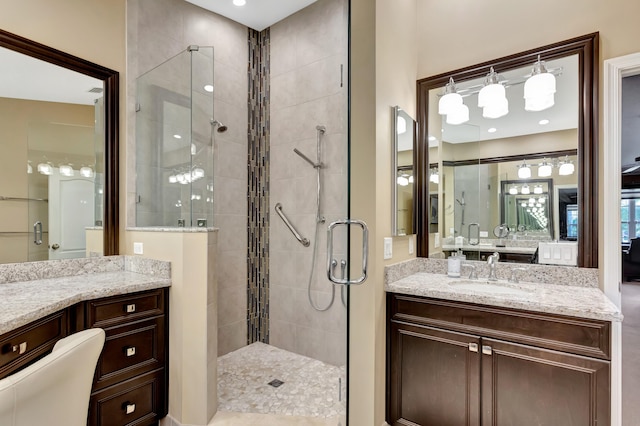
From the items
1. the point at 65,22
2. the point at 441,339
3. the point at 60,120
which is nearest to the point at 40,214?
the point at 60,120

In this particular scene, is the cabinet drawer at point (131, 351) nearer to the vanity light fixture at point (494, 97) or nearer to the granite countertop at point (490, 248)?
the granite countertop at point (490, 248)

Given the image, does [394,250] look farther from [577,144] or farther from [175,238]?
[175,238]

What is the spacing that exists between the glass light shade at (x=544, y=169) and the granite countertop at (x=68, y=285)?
93.7 inches

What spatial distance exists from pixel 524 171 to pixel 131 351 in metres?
2.60

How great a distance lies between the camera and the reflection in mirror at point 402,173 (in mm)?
2037

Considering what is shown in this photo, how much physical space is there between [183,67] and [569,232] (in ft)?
8.90

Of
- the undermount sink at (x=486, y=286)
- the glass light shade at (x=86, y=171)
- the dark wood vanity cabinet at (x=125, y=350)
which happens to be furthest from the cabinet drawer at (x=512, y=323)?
the glass light shade at (x=86, y=171)

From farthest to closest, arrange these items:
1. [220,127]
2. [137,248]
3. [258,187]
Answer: [258,187] → [220,127] → [137,248]

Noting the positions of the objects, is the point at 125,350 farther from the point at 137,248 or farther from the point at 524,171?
the point at 524,171

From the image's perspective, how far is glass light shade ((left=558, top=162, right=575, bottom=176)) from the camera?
75.7 inches

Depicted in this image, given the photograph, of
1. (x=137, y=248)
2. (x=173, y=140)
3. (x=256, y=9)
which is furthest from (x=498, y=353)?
(x=256, y=9)

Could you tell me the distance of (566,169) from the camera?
1.95m

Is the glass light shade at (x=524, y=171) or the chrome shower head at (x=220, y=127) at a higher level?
the chrome shower head at (x=220, y=127)

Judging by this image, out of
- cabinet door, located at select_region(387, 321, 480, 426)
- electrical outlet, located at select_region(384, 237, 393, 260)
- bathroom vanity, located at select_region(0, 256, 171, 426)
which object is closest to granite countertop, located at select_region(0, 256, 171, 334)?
bathroom vanity, located at select_region(0, 256, 171, 426)
